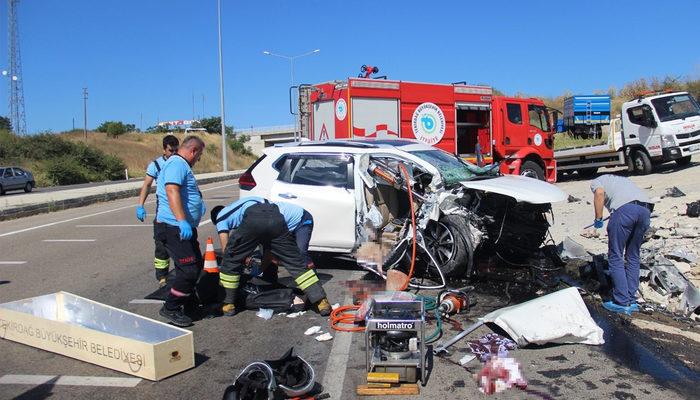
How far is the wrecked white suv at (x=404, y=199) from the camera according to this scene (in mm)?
6848

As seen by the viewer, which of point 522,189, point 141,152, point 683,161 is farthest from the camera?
point 141,152

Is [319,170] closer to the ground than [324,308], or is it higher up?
higher up

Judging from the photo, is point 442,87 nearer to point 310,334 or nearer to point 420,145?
point 420,145

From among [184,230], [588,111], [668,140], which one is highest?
[588,111]

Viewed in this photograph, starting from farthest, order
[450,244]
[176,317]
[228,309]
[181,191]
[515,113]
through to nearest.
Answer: [515,113], [450,244], [228,309], [181,191], [176,317]

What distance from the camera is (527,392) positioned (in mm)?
3904

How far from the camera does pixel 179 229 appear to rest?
17.8 ft

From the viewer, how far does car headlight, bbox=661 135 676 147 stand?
17.2 meters

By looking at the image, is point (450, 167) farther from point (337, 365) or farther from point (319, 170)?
point (337, 365)

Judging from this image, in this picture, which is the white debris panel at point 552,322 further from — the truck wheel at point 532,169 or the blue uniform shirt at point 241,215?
the truck wheel at point 532,169

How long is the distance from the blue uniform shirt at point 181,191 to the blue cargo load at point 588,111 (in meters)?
31.3

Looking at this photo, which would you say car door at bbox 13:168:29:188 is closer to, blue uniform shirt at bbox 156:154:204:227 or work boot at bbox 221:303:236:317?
blue uniform shirt at bbox 156:154:204:227

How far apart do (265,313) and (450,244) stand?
7.68 ft

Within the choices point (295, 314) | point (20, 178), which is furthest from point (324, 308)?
point (20, 178)
